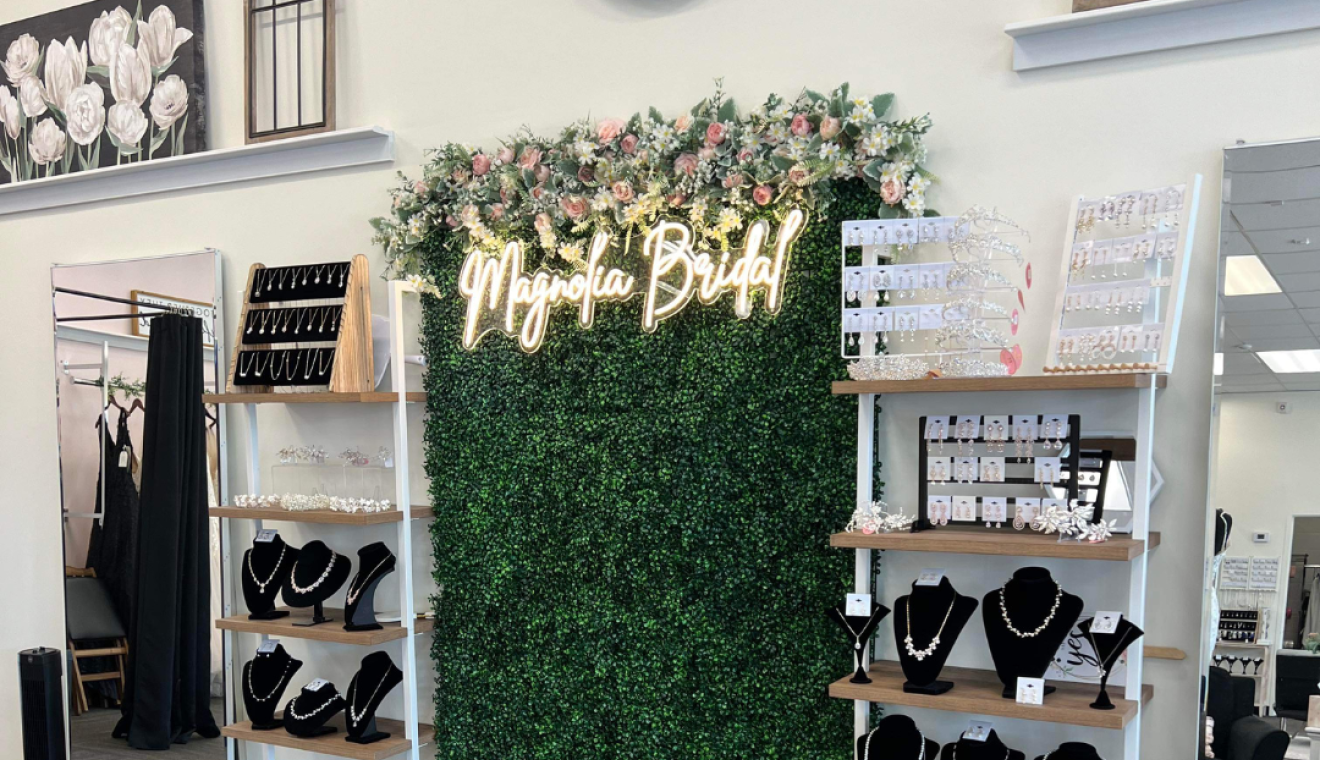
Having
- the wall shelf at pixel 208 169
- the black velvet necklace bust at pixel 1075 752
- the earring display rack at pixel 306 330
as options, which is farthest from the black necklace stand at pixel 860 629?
the wall shelf at pixel 208 169

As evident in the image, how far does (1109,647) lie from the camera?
7.49 ft

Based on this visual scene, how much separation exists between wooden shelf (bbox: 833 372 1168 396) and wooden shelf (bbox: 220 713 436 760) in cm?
174

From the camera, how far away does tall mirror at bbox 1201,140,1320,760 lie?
225cm

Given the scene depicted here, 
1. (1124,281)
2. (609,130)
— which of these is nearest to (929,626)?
(1124,281)

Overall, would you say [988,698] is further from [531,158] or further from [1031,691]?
[531,158]

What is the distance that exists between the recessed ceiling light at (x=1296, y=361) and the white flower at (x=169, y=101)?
355 cm

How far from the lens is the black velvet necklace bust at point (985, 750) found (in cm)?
241

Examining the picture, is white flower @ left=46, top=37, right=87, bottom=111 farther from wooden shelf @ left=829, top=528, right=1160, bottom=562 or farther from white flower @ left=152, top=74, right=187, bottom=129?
wooden shelf @ left=829, top=528, right=1160, bottom=562

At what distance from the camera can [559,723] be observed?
307cm

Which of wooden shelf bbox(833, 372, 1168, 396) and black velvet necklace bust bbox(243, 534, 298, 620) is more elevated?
wooden shelf bbox(833, 372, 1168, 396)

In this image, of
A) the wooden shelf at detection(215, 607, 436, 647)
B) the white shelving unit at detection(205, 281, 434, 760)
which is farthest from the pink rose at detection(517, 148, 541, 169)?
the wooden shelf at detection(215, 607, 436, 647)

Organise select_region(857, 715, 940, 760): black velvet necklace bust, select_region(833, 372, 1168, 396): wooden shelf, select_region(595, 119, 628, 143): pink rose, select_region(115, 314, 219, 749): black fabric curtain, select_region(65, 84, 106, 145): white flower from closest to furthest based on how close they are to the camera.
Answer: select_region(833, 372, 1168, 396): wooden shelf
select_region(857, 715, 940, 760): black velvet necklace bust
select_region(595, 119, 628, 143): pink rose
select_region(115, 314, 219, 749): black fabric curtain
select_region(65, 84, 106, 145): white flower

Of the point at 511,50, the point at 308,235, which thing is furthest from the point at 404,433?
the point at 511,50

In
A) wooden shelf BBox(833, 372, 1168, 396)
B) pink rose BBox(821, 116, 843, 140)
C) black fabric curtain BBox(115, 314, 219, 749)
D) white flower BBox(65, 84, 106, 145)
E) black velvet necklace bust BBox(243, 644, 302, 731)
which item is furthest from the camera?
white flower BBox(65, 84, 106, 145)
